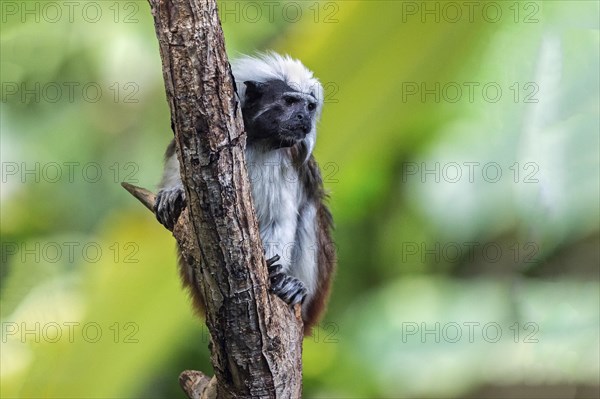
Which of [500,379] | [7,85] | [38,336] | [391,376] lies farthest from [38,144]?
[500,379]

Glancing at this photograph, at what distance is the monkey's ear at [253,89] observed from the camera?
145 inches

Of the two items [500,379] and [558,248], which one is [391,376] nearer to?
[500,379]

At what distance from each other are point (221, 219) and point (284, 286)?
31.4 inches

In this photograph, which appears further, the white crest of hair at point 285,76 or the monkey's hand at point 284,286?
the white crest of hair at point 285,76

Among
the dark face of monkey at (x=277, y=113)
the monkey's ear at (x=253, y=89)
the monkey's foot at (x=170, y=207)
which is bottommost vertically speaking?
the monkey's foot at (x=170, y=207)

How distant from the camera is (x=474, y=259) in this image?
521cm

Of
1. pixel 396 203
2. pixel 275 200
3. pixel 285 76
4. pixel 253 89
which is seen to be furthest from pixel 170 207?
pixel 396 203

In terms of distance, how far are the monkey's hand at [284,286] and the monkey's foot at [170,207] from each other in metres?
0.47

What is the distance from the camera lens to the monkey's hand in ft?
10.5

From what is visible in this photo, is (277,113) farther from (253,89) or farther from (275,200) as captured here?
(275,200)

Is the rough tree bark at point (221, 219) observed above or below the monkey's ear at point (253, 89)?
below

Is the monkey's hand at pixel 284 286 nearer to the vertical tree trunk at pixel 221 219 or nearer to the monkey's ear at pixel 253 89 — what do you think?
the vertical tree trunk at pixel 221 219

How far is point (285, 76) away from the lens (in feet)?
12.2

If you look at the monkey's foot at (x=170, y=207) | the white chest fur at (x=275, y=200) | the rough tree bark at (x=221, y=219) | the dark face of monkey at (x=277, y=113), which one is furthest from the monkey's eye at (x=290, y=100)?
the rough tree bark at (x=221, y=219)
